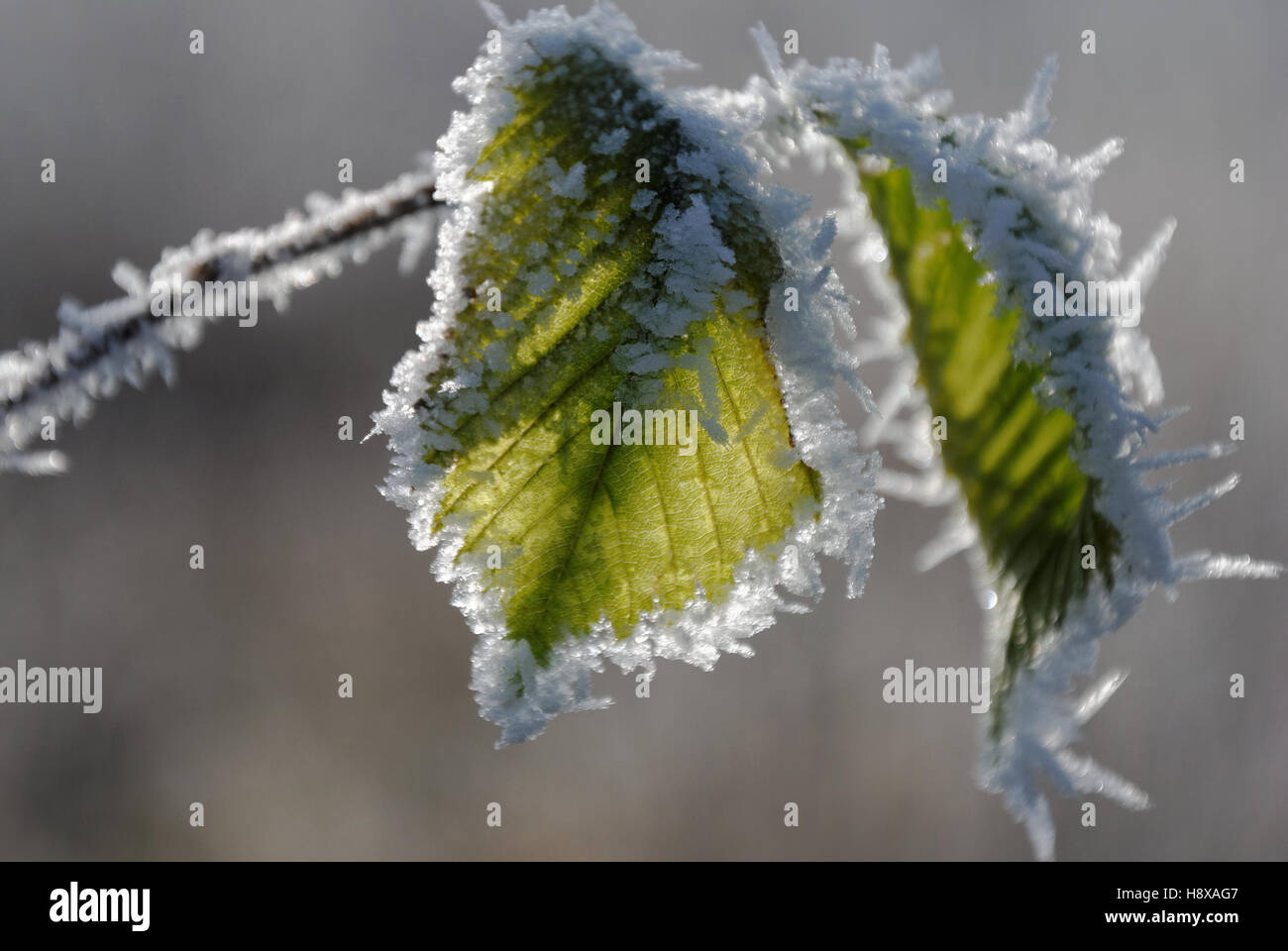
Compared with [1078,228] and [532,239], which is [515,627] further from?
[1078,228]

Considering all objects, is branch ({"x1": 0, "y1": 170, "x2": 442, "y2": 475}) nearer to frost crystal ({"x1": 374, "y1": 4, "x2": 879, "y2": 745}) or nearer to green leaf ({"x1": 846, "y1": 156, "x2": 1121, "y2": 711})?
frost crystal ({"x1": 374, "y1": 4, "x2": 879, "y2": 745})

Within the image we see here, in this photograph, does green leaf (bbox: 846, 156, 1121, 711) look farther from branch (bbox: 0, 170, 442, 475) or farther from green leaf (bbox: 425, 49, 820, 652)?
branch (bbox: 0, 170, 442, 475)

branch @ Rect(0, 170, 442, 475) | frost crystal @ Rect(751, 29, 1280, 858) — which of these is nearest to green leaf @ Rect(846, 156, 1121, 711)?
frost crystal @ Rect(751, 29, 1280, 858)

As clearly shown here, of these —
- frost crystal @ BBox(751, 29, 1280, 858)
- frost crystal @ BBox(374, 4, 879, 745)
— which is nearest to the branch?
frost crystal @ BBox(374, 4, 879, 745)

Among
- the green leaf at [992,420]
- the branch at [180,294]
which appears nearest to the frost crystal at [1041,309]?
the green leaf at [992,420]

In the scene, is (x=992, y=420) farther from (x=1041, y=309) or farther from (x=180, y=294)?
(x=180, y=294)

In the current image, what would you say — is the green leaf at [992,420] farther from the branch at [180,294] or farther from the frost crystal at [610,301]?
the branch at [180,294]

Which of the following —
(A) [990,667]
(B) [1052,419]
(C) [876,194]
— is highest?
(C) [876,194]

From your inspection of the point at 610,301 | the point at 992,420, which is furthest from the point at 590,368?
the point at 992,420

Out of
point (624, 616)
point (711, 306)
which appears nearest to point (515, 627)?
point (624, 616)
